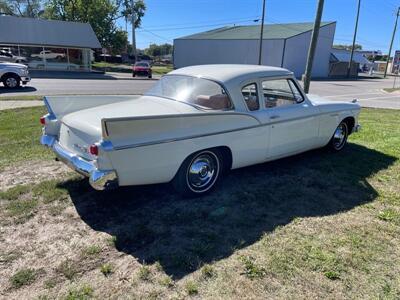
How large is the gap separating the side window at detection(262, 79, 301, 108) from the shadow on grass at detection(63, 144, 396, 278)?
1.06 metres

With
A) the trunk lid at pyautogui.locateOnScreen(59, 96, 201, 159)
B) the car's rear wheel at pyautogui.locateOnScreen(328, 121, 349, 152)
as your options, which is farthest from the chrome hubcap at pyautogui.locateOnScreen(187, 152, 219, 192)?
the car's rear wheel at pyautogui.locateOnScreen(328, 121, 349, 152)

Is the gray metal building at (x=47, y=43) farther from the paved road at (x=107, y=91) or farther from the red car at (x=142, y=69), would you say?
the paved road at (x=107, y=91)

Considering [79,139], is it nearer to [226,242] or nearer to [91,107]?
Answer: [91,107]

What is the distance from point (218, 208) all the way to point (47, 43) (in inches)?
1403

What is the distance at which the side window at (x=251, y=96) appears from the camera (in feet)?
15.3

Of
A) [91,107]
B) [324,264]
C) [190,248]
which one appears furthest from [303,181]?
[91,107]

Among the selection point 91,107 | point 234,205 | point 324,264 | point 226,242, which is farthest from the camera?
point 91,107

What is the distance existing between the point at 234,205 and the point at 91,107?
2.50 m

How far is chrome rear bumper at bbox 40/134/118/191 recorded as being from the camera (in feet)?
11.3

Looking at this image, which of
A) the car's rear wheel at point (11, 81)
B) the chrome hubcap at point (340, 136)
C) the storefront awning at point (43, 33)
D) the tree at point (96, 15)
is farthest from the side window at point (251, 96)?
the tree at point (96, 15)

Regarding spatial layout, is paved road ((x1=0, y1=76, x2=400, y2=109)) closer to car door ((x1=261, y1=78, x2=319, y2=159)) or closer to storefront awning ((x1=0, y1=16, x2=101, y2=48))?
car door ((x1=261, y1=78, x2=319, y2=159))

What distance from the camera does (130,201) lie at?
4.24m

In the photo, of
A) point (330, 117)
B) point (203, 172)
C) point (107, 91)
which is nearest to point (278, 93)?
point (330, 117)

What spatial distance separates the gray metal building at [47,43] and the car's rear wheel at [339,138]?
33521mm
